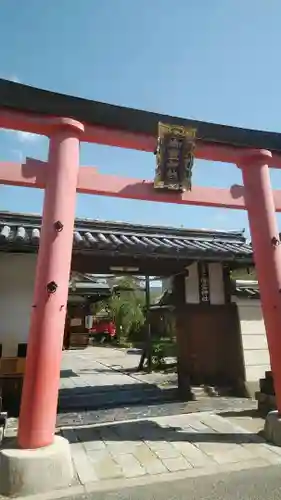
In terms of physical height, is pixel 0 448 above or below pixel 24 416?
below

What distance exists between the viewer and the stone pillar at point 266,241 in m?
5.38

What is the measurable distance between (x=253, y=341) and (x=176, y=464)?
5203mm

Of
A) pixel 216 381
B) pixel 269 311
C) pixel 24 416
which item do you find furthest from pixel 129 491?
pixel 216 381

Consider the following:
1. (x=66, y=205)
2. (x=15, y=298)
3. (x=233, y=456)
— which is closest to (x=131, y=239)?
(x=15, y=298)

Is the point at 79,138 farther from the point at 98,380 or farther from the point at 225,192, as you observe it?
the point at 98,380

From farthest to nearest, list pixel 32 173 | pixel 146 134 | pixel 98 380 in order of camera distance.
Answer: pixel 98 380
pixel 146 134
pixel 32 173

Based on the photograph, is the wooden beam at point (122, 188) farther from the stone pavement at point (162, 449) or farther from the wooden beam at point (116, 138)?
the stone pavement at point (162, 449)

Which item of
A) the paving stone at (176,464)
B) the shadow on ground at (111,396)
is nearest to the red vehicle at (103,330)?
the shadow on ground at (111,396)

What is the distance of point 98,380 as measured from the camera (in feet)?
38.8

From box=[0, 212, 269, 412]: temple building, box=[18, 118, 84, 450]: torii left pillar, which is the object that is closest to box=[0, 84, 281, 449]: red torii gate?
box=[18, 118, 84, 450]: torii left pillar

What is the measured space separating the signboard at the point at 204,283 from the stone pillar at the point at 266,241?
12.4 ft

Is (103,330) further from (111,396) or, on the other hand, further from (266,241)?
(266,241)

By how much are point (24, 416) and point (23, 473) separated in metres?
0.59

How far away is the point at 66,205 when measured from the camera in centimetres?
483
